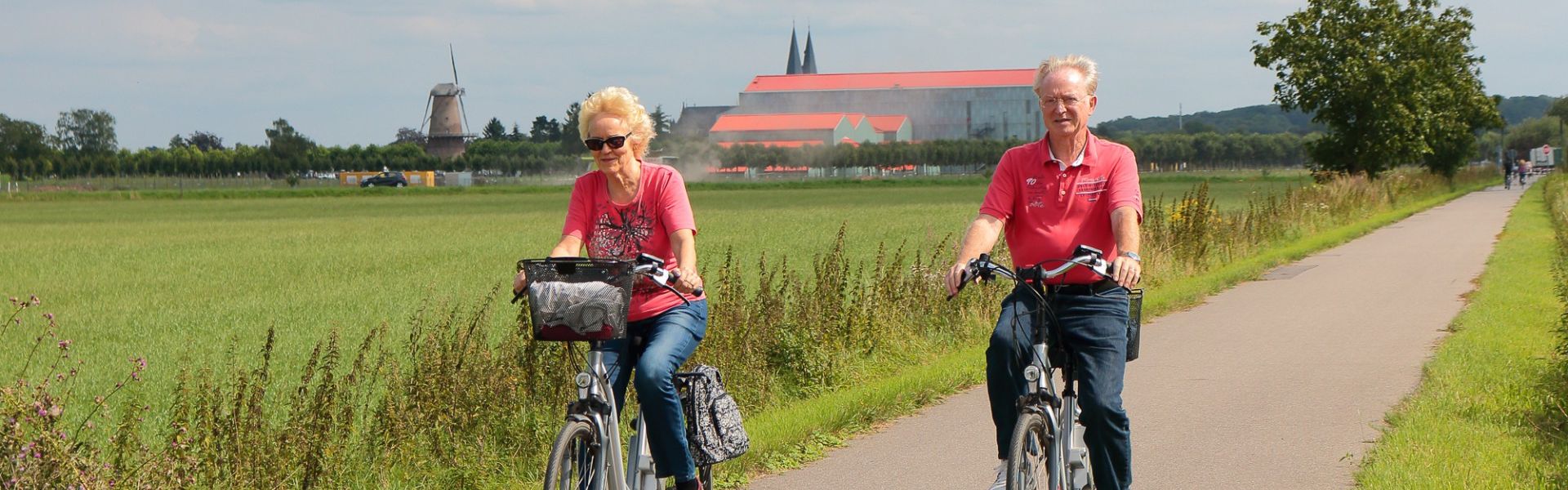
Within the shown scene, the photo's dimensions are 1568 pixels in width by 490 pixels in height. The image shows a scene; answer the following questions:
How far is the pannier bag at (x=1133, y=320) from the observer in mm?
5041

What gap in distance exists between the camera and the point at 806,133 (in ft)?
600

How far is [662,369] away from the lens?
198 inches

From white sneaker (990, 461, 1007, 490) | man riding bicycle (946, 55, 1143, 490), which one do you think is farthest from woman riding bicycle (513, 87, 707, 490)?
white sneaker (990, 461, 1007, 490)

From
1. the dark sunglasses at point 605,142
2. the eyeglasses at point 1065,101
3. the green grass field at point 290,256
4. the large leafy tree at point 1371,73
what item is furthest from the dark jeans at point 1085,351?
the large leafy tree at point 1371,73

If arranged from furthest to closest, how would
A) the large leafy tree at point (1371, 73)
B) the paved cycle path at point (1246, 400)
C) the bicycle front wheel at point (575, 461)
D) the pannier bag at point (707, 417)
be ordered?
the large leafy tree at point (1371, 73)
the paved cycle path at point (1246, 400)
the pannier bag at point (707, 417)
the bicycle front wheel at point (575, 461)

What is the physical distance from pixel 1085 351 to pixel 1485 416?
13.1 ft

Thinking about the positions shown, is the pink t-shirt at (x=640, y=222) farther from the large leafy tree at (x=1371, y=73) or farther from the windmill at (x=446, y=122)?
the windmill at (x=446, y=122)

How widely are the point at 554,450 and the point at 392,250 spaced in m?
31.0

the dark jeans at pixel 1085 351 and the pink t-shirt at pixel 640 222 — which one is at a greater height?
the pink t-shirt at pixel 640 222

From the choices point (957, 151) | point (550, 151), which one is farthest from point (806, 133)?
point (550, 151)

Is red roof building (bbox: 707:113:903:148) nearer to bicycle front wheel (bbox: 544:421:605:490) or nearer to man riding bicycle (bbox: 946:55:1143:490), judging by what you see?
man riding bicycle (bbox: 946:55:1143:490)

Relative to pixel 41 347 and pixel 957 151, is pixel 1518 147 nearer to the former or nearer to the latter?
pixel 957 151

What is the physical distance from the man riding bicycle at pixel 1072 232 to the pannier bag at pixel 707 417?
3.25 feet

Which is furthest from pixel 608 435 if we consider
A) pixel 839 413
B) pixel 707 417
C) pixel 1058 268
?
pixel 839 413
